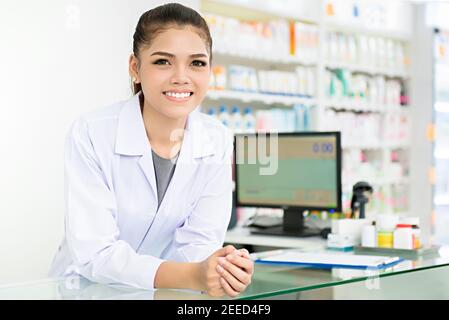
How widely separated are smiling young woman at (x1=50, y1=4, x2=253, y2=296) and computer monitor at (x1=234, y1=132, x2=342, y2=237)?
58.2 inches

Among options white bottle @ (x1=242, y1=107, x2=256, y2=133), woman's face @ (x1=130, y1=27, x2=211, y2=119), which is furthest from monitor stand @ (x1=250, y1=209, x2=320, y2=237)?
woman's face @ (x1=130, y1=27, x2=211, y2=119)

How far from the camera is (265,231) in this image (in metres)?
3.45

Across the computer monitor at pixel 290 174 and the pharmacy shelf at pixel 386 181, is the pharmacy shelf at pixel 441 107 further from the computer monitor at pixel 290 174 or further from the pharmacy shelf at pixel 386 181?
the computer monitor at pixel 290 174

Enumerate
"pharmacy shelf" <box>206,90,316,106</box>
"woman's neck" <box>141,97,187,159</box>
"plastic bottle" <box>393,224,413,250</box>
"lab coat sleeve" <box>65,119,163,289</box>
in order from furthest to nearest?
"pharmacy shelf" <box>206,90,316,106</box>
"plastic bottle" <box>393,224,413,250</box>
"woman's neck" <box>141,97,187,159</box>
"lab coat sleeve" <box>65,119,163,289</box>

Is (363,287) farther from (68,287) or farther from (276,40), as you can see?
(276,40)

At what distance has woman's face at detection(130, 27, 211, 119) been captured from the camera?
1738mm

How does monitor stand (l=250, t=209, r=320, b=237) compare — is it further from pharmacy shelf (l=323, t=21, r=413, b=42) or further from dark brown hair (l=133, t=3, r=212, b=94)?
pharmacy shelf (l=323, t=21, r=413, b=42)

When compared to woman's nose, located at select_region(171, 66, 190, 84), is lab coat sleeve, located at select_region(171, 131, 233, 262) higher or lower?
lower

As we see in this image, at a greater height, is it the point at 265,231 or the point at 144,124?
the point at 144,124

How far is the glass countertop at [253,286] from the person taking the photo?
1.45 m

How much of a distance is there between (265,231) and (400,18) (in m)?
3.16

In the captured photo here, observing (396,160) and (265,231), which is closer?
(265,231)

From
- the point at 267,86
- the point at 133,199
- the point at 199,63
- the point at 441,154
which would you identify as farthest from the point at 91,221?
the point at 441,154
